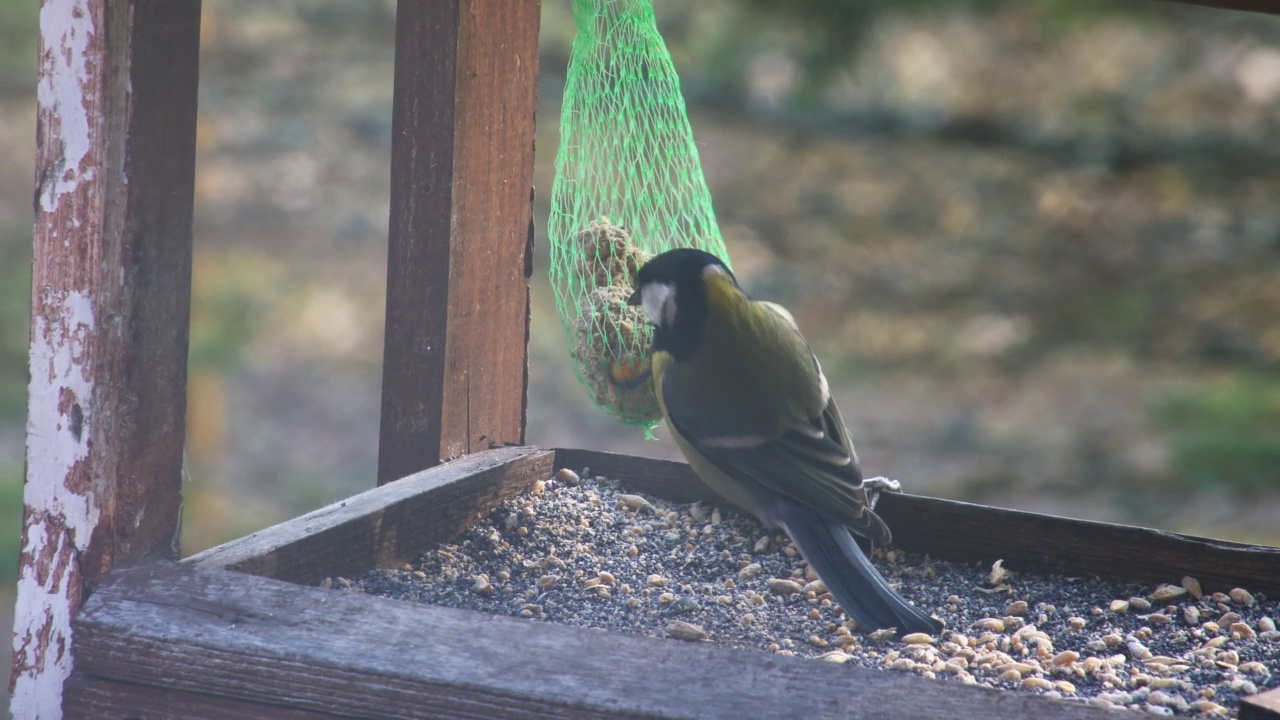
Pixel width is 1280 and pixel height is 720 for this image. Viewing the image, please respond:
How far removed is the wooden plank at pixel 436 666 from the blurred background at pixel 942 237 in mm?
2413

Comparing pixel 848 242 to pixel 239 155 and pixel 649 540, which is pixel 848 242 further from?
pixel 239 155

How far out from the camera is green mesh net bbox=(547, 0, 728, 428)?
233 cm

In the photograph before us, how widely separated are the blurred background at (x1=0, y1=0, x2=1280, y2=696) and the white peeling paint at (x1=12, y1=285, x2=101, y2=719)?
240 centimetres

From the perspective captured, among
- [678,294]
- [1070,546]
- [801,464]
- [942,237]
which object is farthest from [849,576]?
[942,237]

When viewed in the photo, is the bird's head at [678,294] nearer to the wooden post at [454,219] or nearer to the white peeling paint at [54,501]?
the wooden post at [454,219]

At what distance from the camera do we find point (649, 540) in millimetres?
2164

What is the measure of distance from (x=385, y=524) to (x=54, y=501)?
0.50 m

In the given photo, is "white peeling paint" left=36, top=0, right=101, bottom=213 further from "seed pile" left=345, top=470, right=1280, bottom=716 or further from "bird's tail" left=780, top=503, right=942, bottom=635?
"bird's tail" left=780, top=503, right=942, bottom=635

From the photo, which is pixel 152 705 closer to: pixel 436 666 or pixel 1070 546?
pixel 436 666

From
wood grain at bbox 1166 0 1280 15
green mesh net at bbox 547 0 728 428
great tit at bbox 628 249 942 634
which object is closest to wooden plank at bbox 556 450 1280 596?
great tit at bbox 628 249 942 634

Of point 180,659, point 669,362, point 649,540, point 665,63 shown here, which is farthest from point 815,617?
point 665,63

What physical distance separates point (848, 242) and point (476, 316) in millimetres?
2354

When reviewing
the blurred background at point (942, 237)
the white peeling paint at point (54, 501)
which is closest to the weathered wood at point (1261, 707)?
the white peeling paint at point (54, 501)

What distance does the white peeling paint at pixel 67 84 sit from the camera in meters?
1.46
